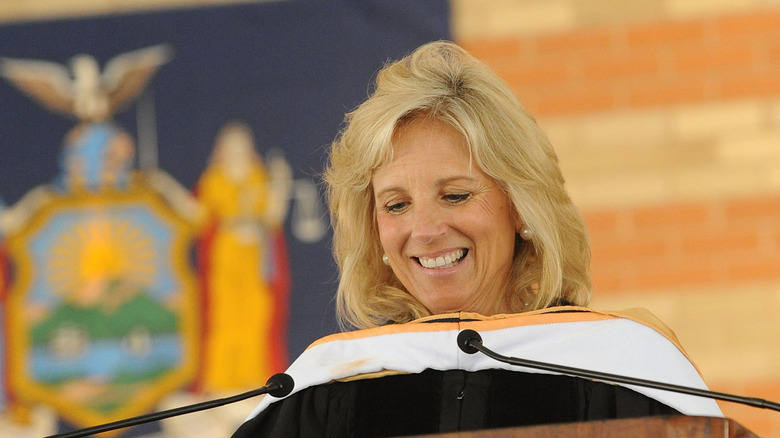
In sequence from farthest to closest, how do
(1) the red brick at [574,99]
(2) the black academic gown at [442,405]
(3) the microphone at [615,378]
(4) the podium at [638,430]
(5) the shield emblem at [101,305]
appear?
(1) the red brick at [574,99] → (5) the shield emblem at [101,305] → (2) the black academic gown at [442,405] → (3) the microphone at [615,378] → (4) the podium at [638,430]

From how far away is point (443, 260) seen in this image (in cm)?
228

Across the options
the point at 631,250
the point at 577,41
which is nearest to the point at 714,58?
the point at 577,41

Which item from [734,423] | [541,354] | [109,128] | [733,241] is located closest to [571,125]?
[733,241]

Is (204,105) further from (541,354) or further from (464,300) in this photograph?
(541,354)

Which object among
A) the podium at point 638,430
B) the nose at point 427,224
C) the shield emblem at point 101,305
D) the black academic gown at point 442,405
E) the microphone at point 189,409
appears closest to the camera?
the podium at point 638,430

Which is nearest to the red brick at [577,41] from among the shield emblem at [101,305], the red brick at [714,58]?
the red brick at [714,58]

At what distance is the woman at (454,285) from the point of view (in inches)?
79.1

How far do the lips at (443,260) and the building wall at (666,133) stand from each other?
7.18 feet

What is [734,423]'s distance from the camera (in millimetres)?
1346

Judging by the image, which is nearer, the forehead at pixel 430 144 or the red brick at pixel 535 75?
the forehead at pixel 430 144

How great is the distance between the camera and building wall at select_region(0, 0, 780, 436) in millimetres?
4355

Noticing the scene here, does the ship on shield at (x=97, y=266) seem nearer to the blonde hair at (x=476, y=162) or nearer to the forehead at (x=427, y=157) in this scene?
the blonde hair at (x=476, y=162)

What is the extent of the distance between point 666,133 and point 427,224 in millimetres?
2436

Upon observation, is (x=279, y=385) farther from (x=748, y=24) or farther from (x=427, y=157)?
(x=748, y=24)
